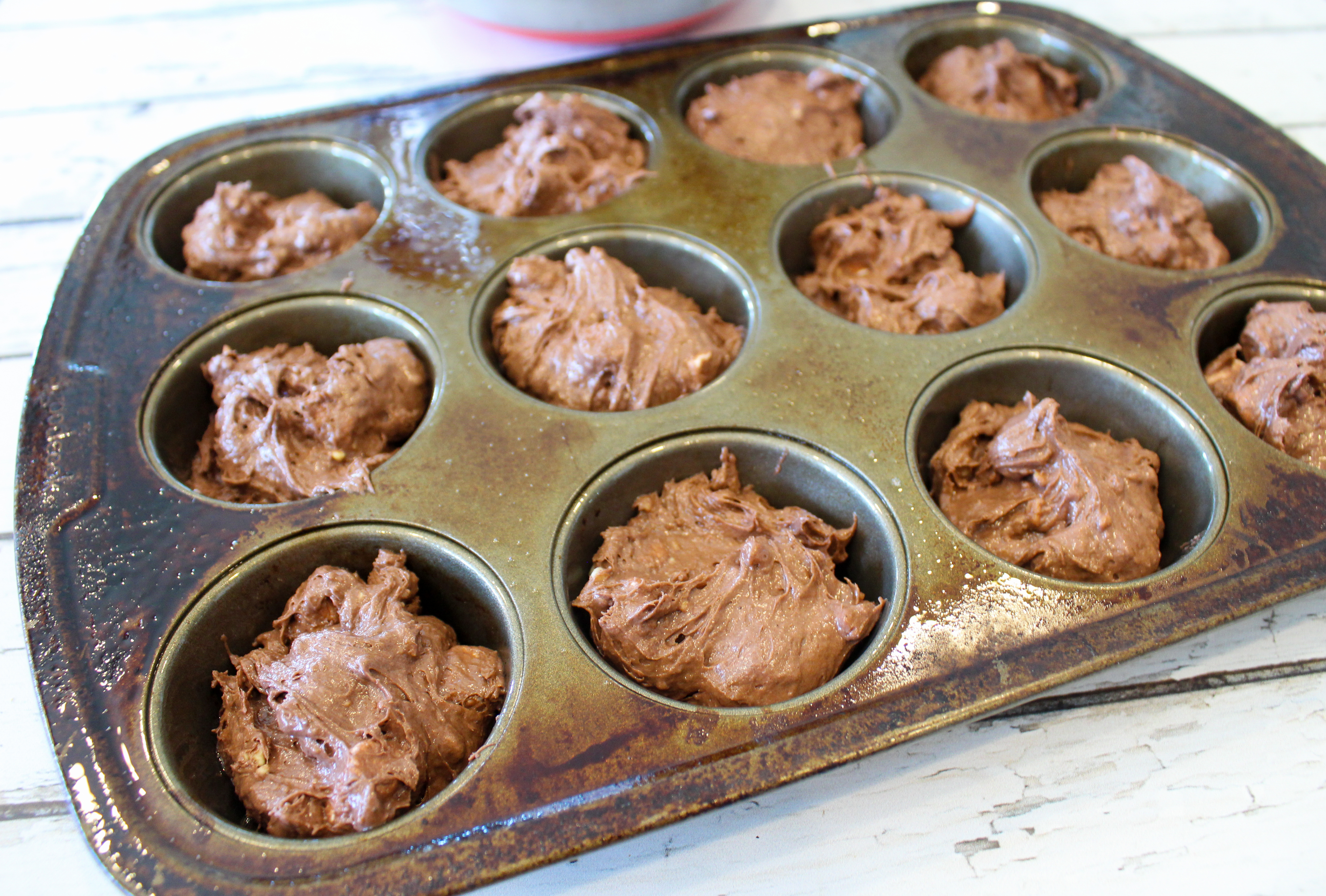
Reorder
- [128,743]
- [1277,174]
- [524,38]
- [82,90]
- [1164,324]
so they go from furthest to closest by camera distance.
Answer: [524,38], [82,90], [1277,174], [1164,324], [128,743]

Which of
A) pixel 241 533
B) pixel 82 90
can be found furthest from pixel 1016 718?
pixel 82 90

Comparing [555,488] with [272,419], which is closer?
[555,488]

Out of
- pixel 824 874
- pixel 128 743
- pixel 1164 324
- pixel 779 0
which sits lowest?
pixel 824 874

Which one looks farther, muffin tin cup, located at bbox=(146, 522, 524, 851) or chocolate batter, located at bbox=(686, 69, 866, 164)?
chocolate batter, located at bbox=(686, 69, 866, 164)

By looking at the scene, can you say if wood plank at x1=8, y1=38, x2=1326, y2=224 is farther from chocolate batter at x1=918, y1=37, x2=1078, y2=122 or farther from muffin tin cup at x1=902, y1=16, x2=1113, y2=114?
chocolate batter at x1=918, y1=37, x2=1078, y2=122

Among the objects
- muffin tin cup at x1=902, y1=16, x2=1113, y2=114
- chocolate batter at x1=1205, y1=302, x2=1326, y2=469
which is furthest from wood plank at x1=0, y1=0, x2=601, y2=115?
chocolate batter at x1=1205, y1=302, x2=1326, y2=469

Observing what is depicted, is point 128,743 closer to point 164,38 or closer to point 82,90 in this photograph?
point 82,90

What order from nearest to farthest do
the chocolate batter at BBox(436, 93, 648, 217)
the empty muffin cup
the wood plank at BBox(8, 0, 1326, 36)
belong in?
the empty muffin cup → the chocolate batter at BBox(436, 93, 648, 217) → the wood plank at BBox(8, 0, 1326, 36)

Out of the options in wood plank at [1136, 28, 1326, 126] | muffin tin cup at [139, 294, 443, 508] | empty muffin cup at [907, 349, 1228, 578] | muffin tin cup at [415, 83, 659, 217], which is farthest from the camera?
wood plank at [1136, 28, 1326, 126]
